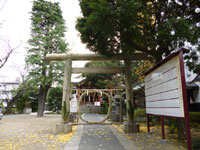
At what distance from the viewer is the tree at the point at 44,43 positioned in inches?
618

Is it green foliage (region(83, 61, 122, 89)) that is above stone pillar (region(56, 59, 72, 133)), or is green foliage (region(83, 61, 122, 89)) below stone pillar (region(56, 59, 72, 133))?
above

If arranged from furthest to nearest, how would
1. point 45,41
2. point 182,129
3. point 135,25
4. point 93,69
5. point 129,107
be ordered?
1. point 45,41
2. point 93,69
3. point 129,107
4. point 182,129
5. point 135,25

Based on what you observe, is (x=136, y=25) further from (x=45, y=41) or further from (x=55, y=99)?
(x=55, y=99)

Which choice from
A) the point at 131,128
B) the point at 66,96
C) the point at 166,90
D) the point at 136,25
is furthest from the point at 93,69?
the point at 166,90

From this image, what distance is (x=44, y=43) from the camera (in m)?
16.1

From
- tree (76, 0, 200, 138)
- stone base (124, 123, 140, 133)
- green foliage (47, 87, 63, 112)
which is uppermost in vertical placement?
tree (76, 0, 200, 138)

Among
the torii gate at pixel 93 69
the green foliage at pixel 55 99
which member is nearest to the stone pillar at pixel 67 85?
the torii gate at pixel 93 69

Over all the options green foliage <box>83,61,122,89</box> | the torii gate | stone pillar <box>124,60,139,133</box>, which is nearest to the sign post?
stone pillar <box>124,60,139,133</box>

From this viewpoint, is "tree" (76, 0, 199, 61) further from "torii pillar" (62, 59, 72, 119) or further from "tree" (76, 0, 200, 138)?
"torii pillar" (62, 59, 72, 119)

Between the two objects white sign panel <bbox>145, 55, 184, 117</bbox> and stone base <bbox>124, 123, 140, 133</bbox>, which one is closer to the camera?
white sign panel <bbox>145, 55, 184, 117</bbox>

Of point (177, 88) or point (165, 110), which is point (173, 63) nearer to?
point (177, 88)

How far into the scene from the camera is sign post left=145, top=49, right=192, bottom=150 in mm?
3804

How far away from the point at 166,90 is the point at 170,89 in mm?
275

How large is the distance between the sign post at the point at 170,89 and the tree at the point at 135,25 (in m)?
0.89
